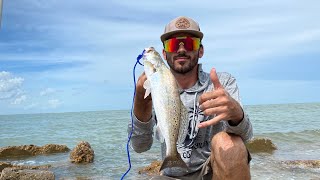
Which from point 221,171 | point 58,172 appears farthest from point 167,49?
point 58,172

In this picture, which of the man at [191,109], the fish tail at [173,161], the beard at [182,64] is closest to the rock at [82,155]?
the man at [191,109]

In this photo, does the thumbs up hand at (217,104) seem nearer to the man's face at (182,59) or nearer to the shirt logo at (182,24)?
the man's face at (182,59)

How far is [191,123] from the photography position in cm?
404

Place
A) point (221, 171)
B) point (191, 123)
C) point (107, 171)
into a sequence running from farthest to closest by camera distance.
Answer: point (107, 171) → point (191, 123) → point (221, 171)

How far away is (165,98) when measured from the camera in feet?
10.2

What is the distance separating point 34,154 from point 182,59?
1364 centimetres

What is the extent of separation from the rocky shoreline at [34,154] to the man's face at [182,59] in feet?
20.9

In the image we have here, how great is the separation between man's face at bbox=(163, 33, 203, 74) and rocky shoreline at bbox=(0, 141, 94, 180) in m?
6.38

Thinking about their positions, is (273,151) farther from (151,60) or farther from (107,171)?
(151,60)

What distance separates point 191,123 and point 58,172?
8500 mm

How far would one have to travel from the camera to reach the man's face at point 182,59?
3.98 meters

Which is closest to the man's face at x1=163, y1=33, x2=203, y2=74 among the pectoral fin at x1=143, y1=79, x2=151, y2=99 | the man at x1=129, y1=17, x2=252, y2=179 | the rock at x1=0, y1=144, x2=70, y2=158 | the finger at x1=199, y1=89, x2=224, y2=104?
the man at x1=129, y1=17, x2=252, y2=179

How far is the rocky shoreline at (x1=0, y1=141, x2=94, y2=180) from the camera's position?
29.4ft

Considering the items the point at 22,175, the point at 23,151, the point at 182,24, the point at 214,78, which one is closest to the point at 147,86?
the point at 214,78
